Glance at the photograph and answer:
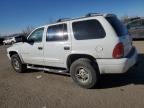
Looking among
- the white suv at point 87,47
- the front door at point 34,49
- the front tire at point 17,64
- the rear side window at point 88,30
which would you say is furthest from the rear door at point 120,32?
the front tire at point 17,64

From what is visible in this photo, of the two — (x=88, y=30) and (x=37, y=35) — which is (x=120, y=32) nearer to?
(x=88, y=30)

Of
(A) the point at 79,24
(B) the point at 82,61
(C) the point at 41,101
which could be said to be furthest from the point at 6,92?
(A) the point at 79,24

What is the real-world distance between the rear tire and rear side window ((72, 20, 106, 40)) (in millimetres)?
673

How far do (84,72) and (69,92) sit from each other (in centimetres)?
70

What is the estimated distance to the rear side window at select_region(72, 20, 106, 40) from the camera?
5.73m

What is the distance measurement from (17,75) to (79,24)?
3.82 meters

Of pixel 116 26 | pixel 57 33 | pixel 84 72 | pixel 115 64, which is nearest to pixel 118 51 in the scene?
pixel 115 64

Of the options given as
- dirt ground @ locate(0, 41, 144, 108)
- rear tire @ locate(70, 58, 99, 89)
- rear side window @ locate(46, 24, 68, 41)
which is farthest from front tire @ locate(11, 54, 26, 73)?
rear tire @ locate(70, 58, 99, 89)

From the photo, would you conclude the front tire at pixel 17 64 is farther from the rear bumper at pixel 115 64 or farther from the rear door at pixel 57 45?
the rear bumper at pixel 115 64

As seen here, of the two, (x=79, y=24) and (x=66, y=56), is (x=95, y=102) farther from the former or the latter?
(x=79, y=24)

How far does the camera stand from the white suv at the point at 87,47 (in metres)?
5.55

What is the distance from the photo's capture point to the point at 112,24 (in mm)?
5762

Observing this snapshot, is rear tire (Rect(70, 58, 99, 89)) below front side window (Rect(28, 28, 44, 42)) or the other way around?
below

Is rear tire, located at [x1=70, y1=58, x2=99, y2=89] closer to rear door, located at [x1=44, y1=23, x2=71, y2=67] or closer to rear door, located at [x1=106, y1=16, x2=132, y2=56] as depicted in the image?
rear door, located at [x1=44, y1=23, x2=71, y2=67]
